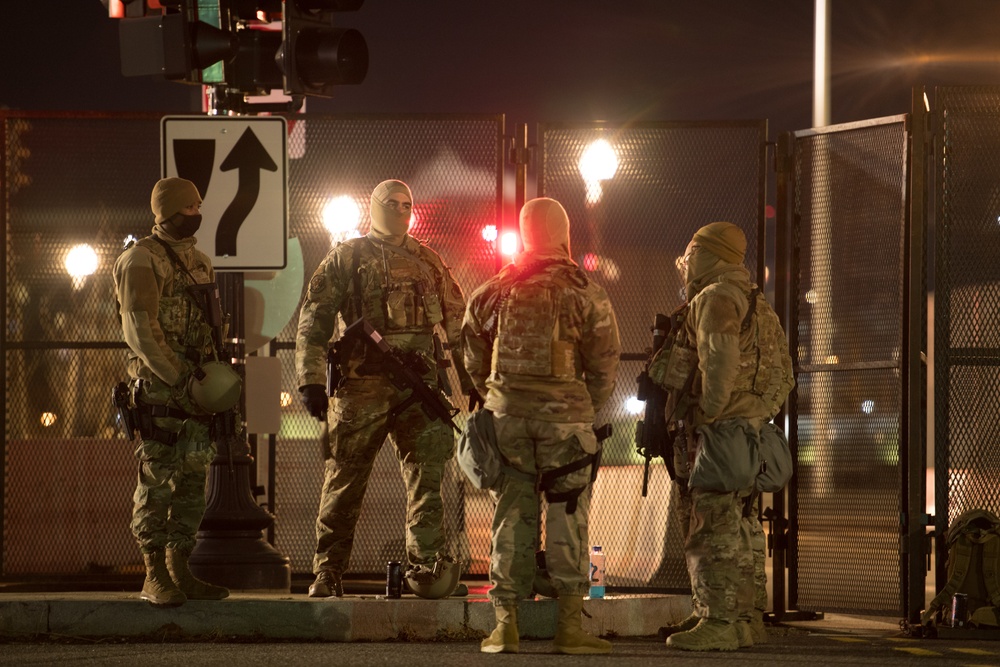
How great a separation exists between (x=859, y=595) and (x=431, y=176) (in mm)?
3624

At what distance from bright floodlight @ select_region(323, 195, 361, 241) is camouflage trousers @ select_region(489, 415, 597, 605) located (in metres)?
3.05

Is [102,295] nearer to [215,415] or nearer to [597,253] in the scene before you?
[215,415]

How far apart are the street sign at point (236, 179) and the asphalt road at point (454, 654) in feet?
7.49

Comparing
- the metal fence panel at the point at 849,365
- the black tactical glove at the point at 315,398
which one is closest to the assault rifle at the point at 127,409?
the black tactical glove at the point at 315,398

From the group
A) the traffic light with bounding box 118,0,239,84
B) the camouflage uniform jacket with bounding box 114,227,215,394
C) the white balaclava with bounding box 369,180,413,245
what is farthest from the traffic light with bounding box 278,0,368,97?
the camouflage uniform jacket with bounding box 114,227,215,394

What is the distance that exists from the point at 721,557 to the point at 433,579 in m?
1.54

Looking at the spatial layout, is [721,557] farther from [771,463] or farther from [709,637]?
[771,463]

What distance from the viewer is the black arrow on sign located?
370 inches

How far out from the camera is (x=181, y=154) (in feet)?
31.0

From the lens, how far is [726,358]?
789cm

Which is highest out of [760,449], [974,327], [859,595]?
[974,327]

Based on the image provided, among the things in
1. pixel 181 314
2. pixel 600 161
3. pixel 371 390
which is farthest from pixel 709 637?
pixel 600 161

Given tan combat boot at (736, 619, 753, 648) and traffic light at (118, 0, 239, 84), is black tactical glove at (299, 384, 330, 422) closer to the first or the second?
traffic light at (118, 0, 239, 84)

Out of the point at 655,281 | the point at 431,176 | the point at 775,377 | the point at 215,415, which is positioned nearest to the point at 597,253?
the point at 655,281
